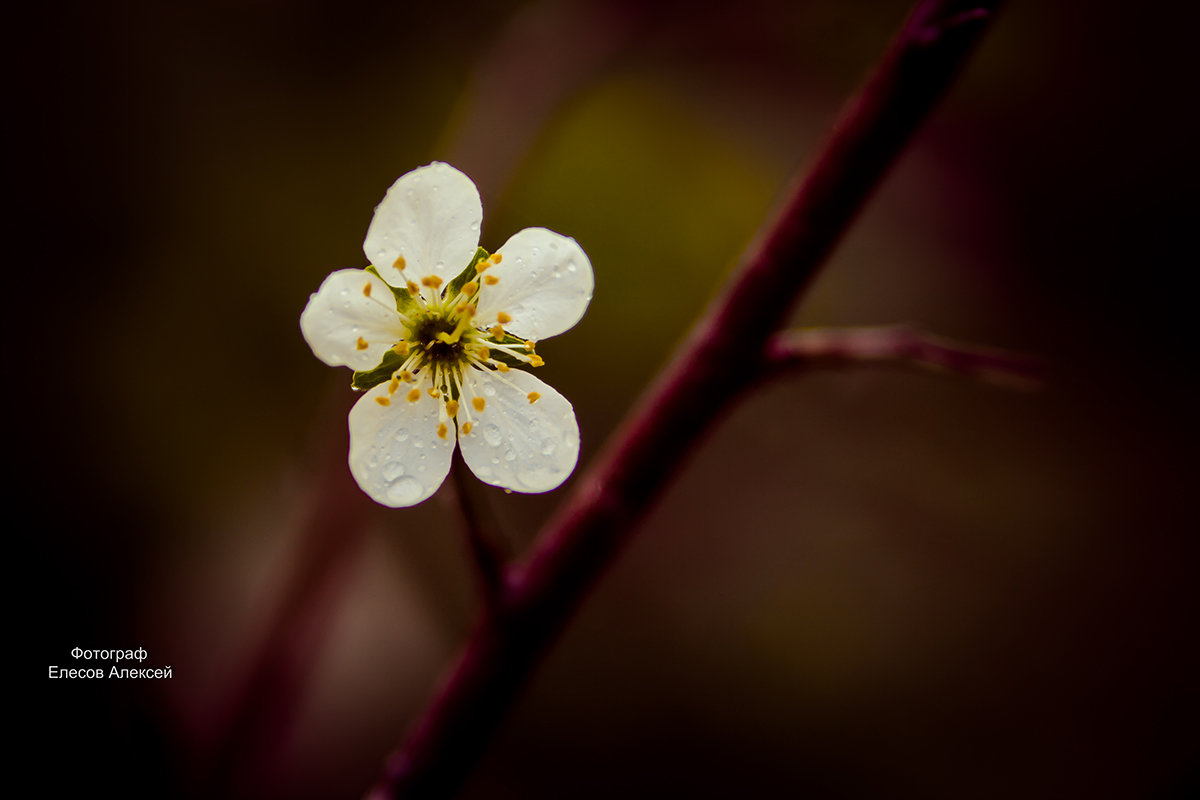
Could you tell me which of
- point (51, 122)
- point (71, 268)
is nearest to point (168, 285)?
point (71, 268)

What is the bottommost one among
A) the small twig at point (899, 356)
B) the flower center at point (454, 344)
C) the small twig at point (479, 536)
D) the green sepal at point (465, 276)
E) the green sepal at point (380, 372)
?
the small twig at point (479, 536)

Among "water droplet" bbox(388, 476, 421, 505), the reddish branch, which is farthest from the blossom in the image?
the reddish branch

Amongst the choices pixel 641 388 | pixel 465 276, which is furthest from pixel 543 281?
pixel 641 388

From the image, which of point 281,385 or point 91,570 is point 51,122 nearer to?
point 281,385

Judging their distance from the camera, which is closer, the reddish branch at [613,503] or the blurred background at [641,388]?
the reddish branch at [613,503]

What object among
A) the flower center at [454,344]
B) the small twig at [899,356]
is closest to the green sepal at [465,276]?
the flower center at [454,344]

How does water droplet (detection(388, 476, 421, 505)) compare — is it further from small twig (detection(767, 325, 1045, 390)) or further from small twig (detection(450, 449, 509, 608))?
small twig (detection(767, 325, 1045, 390))

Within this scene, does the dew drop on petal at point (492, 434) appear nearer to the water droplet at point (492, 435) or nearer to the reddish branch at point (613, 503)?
the water droplet at point (492, 435)
